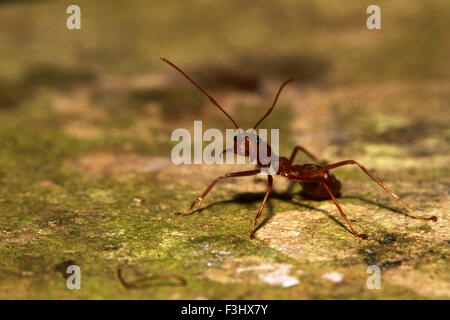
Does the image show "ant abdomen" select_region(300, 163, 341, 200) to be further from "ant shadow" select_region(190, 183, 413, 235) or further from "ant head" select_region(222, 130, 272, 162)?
"ant head" select_region(222, 130, 272, 162)

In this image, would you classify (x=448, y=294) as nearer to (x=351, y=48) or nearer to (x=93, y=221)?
(x=93, y=221)

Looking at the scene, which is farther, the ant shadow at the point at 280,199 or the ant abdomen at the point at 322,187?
the ant abdomen at the point at 322,187

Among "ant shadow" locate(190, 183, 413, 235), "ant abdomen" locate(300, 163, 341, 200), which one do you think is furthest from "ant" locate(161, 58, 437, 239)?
"ant shadow" locate(190, 183, 413, 235)

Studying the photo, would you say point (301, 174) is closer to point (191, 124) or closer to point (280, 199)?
point (280, 199)

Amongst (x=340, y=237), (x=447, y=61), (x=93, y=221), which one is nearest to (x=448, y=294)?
(x=340, y=237)

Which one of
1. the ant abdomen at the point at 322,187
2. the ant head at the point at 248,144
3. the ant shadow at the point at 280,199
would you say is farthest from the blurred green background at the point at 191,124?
the ant head at the point at 248,144

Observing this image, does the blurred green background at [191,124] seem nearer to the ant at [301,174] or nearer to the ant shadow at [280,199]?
the ant shadow at [280,199]

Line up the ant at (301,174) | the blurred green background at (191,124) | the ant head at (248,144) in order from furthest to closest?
the ant head at (248,144) → the ant at (301,174) → the blurred green background at (191,124)

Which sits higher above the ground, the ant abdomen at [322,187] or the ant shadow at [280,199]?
A: the ant abdomen at [322,187]
